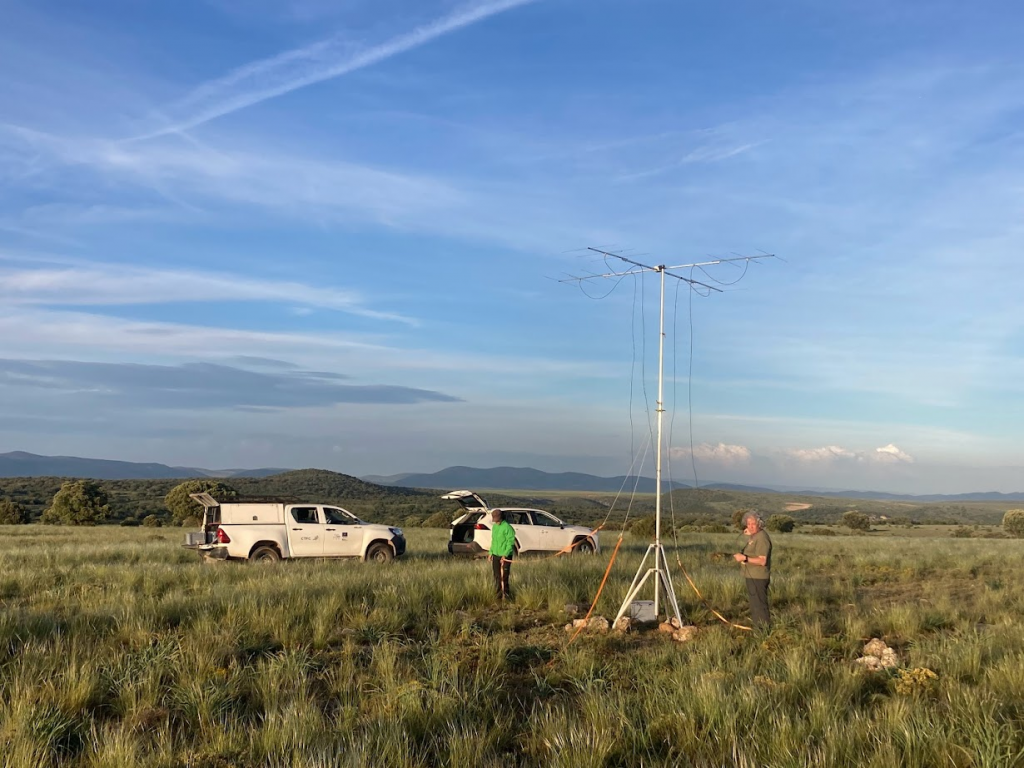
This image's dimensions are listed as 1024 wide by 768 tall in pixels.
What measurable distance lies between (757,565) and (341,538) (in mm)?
12687

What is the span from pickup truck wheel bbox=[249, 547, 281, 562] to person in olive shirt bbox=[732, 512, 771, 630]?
12.9 meters

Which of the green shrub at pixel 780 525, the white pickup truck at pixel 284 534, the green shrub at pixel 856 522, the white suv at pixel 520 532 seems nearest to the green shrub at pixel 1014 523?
the green shrub at pixel 856 522

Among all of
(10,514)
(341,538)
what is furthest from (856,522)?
(10,514)

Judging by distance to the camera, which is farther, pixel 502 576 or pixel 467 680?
pixel 502 576

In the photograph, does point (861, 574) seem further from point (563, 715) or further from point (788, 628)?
point (563, 715)

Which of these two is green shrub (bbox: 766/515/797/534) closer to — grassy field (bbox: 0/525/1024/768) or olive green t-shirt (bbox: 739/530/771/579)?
grassy field (bbox: 0/525/1024/768)

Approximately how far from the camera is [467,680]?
8.60 metres

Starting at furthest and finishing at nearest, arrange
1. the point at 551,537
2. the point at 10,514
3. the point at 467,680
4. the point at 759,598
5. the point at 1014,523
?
the point at 1014,523 → the point at 10,514 → the point at 551,537 → the point at 759,598 → the point at 467,680

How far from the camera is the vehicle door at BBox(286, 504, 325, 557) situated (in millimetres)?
20703

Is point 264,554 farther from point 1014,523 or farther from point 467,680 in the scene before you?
point 1014,523

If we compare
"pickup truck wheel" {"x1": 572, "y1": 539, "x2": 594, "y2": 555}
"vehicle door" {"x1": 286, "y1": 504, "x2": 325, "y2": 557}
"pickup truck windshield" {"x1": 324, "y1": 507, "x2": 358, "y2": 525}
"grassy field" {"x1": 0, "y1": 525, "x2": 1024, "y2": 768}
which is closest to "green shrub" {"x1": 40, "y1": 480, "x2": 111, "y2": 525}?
"pickup truck windshield" {"x1": 324, "y1": 507, "x2": 358, "y2": 525}

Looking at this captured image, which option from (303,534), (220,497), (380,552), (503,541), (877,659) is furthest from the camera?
(220,497)

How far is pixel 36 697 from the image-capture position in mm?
7566

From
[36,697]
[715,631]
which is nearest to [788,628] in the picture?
[715,631]
